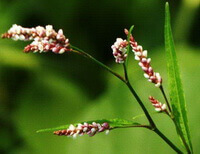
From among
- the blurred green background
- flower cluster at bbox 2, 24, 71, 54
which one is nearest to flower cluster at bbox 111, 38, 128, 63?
flower cluster at bbox 2, 24, 71, 54

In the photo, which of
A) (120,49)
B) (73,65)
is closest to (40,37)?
(120,49)

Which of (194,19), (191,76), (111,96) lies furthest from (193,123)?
(194,19)

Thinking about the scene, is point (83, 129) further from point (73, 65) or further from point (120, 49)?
point (73, 65)

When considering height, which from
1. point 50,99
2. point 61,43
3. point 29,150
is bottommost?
point 29,150

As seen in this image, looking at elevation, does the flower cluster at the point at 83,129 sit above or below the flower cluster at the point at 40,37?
below

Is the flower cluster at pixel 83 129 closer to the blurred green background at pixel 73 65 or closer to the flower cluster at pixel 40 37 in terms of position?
the flower cluster at pixel 40 37

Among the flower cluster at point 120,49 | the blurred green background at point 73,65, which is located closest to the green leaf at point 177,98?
the flower cluster at point 120,49

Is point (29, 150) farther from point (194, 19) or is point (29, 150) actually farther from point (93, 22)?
point (194, 19)
